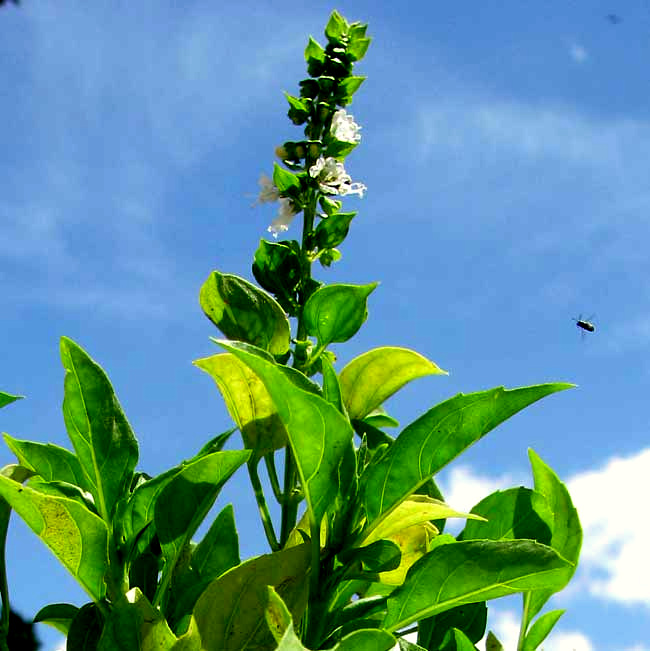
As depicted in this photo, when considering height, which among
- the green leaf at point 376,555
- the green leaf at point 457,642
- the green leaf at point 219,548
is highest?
the green leaf at point 219,548

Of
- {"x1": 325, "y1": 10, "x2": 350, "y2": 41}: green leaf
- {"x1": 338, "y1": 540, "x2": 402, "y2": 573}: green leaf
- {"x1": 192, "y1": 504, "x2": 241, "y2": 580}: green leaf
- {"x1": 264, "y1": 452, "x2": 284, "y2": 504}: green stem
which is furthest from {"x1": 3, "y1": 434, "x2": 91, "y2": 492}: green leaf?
{"x1": 325, "y1": 10, "x2": 350, "y2": 41}: green leaf

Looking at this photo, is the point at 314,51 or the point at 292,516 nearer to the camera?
the point at 292,516

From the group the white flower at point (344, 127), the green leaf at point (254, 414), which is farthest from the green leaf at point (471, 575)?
the white flower at point (344, 127)

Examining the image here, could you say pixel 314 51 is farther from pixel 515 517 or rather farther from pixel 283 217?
pixel 515 517

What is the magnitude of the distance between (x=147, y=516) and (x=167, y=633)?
21 cm

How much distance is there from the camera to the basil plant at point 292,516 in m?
1.27

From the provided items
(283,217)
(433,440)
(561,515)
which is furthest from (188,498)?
(283,217)

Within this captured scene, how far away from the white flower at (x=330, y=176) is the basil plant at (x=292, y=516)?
0.31 m

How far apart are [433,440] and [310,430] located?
20 cm

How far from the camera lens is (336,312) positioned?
5.50 feet

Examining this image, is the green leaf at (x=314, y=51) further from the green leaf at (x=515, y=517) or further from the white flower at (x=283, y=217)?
the green leaf at (x=515, y=517)

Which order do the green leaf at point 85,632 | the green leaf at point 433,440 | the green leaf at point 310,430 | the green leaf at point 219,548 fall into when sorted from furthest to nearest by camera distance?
the green leaf at point 219,548 → the green leaf at point 85,632 → the green leaf at point 433,440 → the green leaf at point 310,430

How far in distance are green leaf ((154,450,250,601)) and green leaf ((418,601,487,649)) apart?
1.64 feet

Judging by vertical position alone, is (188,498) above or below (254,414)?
below
